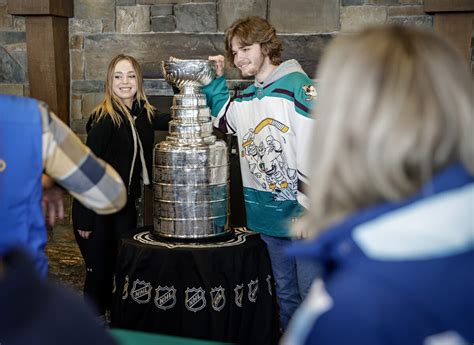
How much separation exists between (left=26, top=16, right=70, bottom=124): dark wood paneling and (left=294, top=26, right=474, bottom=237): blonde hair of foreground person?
13.7 ft

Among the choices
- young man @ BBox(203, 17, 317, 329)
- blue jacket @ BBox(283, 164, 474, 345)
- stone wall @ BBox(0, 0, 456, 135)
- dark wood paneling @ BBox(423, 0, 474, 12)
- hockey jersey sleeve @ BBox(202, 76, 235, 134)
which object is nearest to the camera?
blue jacket @ BBox(283, 164, 474, 345)

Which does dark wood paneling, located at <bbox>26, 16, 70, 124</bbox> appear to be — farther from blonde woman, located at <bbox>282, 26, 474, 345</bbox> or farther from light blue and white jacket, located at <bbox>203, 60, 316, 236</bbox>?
blonde woman, located at <bbox>282, 26, 474, 345</bbox>

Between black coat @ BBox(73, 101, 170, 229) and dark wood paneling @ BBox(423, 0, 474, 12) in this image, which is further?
dark wood paneling @ BBox(423, 0, 474, 12)

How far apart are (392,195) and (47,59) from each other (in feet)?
14.1

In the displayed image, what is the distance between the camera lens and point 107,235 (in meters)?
3.78

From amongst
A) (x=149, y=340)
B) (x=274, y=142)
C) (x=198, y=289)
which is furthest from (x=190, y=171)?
(x=149, y=340)

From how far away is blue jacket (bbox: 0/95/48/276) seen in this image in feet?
5.74

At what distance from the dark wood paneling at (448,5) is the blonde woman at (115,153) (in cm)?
170

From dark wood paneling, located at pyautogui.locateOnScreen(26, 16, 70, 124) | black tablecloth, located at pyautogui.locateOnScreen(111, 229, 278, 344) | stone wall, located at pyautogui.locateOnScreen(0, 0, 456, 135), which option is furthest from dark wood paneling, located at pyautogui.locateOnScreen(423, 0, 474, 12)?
dark wood paneling, located at pyautogui.locateOnScreen(26, 16, 70, 124)

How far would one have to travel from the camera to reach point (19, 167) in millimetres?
1761

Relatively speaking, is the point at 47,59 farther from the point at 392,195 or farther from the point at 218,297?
the point at 392,195

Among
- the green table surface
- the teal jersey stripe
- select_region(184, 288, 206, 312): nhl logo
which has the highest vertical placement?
the teal jersey stripe

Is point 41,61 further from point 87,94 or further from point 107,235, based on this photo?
point 107,235

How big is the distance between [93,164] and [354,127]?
0.98 metres
